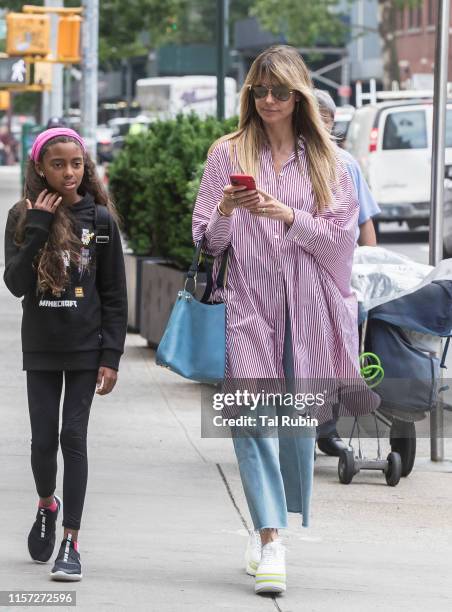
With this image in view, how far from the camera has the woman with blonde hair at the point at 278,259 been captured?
559cm

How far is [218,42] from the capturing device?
58.3 feet

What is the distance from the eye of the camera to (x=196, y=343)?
219 inches

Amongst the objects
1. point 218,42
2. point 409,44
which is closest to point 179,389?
point 218,42

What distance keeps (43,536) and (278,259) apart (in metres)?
1.27

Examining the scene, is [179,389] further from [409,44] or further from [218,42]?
[409,44]

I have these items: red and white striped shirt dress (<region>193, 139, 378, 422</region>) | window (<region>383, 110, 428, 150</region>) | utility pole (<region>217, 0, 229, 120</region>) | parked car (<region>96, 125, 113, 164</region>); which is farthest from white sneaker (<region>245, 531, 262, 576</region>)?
parked car (<region>96, 125, 113, 164</region>)

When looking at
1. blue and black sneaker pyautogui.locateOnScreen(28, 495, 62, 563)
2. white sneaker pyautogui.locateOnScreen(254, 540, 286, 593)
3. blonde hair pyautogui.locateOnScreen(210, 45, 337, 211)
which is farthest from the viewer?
blue and black sneaker pyautogui.locateOnScreen(28, 495, 62, 563)

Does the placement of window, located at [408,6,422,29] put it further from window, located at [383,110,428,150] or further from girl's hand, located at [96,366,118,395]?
girl's hand, located at [96,366,118,395]

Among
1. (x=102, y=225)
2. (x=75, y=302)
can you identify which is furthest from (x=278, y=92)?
(x=75, y=302)

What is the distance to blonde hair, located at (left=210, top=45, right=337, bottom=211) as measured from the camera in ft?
18.5

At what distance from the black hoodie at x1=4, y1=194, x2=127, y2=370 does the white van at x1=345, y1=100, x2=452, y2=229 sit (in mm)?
19496

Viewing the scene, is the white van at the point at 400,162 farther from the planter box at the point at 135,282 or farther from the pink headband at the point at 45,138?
the pink headband at the point at 45,138

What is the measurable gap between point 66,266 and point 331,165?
0.97 m

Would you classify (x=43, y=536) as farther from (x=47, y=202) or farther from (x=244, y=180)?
(x=244, y=180)
